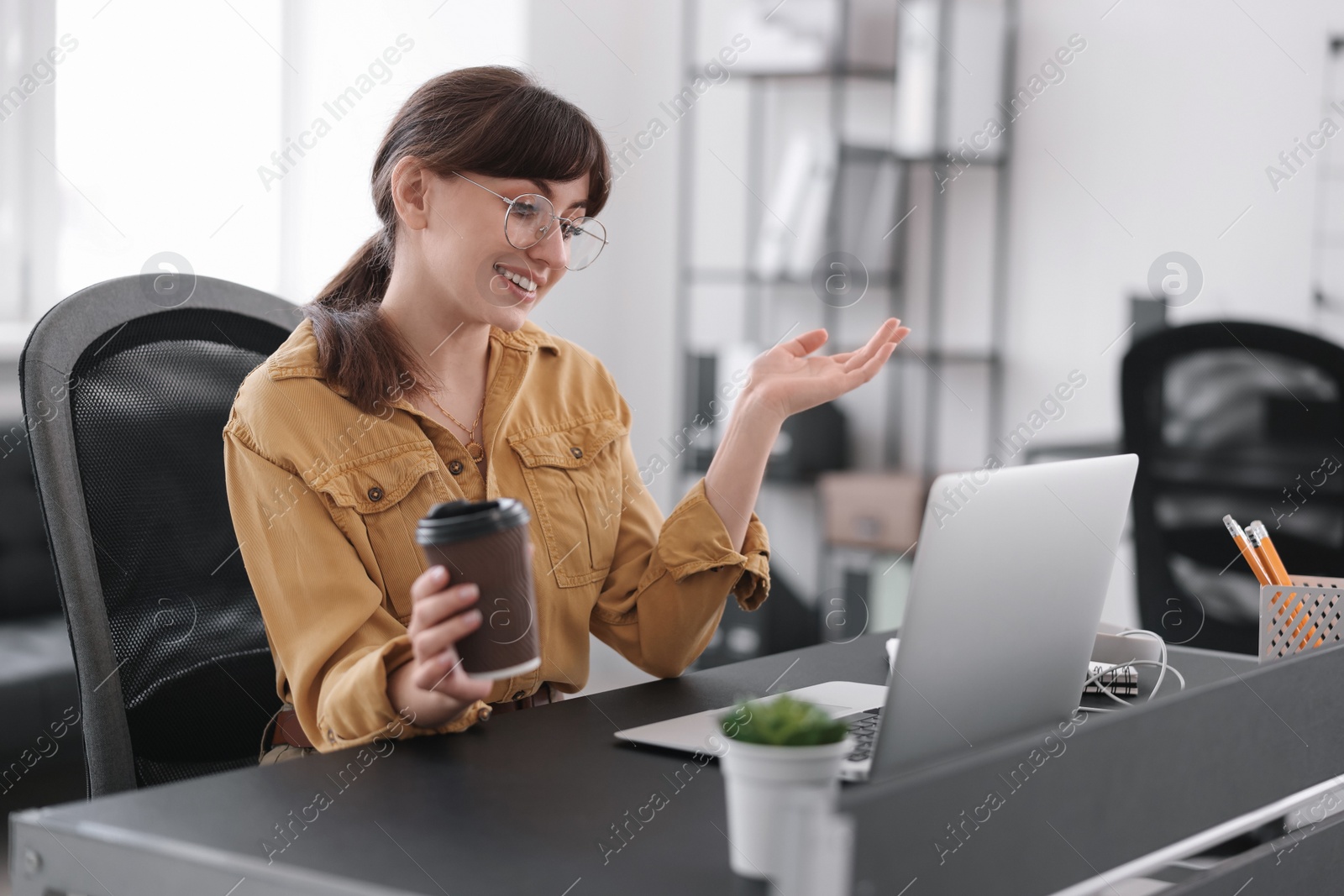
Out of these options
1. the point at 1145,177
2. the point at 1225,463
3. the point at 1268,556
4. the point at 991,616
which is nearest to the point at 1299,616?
the point at 1268,556

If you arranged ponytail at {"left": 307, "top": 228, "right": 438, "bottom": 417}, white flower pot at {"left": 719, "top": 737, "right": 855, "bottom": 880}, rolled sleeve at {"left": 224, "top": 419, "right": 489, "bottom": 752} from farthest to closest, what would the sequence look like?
ponytail at {"left": 307, "top": 228, "right": 438, "bottom": 417}
rolled sleeve at {"left": 224, "top": 419, "right": 489, "bottom": 752}
white flower pot at {"left": 719, "top": 737, "right": 855, "bottom": 880}

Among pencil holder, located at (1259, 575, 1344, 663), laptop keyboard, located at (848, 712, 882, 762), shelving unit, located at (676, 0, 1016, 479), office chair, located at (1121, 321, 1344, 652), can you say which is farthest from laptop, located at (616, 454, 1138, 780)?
shelving unit, located at (676, 0, 1016, 479)

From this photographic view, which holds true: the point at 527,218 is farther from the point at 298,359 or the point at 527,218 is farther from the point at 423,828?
the point at 423,828

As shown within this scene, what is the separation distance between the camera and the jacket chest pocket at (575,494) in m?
1.42

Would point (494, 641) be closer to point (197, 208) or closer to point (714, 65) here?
point (197, 208)

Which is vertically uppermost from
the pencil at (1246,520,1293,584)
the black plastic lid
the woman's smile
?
the woman's smile

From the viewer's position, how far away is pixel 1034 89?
10.8ft

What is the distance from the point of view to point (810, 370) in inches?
53.1

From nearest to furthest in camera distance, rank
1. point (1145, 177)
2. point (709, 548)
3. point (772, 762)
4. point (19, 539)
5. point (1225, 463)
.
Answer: point (772, 762), point (709, 548), point (1225, 463), point (19, 539), point (1145, 177)

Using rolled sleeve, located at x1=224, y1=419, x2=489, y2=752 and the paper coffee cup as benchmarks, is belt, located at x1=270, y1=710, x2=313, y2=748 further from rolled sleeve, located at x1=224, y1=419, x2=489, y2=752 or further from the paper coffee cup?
the paper coffee cup

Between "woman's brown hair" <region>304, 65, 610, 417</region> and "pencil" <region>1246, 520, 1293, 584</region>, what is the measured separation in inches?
30.9

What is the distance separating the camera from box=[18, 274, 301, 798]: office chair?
4.01 ft

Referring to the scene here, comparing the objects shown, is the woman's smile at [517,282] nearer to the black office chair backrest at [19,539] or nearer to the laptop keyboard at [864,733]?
the laptop keyboard at [864,733]

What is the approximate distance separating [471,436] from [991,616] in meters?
0.69
